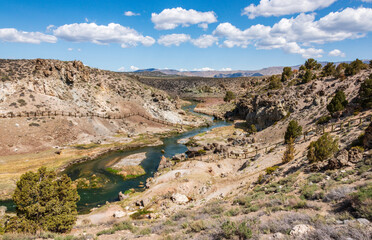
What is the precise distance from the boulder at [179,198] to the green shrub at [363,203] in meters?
19.3

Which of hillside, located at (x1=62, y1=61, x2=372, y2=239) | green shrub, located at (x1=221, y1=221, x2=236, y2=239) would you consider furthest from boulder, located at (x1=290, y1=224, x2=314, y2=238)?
green shrub, located at (x1=221, y1=221, x2=236, y2=239)

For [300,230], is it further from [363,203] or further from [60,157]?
[60,157]

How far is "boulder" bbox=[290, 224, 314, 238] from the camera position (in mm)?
9390

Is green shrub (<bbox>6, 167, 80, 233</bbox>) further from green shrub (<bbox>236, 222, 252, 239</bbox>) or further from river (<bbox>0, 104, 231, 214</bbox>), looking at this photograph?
green shrub (<bbox>236, 222, 252, 239</bbox>)

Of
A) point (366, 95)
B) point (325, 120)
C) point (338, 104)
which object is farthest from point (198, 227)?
point (366, 95)

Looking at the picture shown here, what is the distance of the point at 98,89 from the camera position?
7394 cm

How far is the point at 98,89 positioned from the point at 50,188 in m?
61.1

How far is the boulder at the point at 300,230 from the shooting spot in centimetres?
939

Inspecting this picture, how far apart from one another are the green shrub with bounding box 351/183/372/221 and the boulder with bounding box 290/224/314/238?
2704 millimetres

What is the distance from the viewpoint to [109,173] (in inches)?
1537

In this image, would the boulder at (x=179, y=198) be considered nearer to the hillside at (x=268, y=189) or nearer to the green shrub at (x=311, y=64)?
the hillside at (x=268, y=189)

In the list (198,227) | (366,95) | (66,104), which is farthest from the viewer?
(66,104)

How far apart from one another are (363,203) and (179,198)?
2063 cm

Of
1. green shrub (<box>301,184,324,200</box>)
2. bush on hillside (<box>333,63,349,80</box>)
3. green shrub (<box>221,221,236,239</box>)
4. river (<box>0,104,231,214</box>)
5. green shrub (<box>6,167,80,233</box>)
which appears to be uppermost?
bush on hillside (<box>333,63,349,80</box>)
